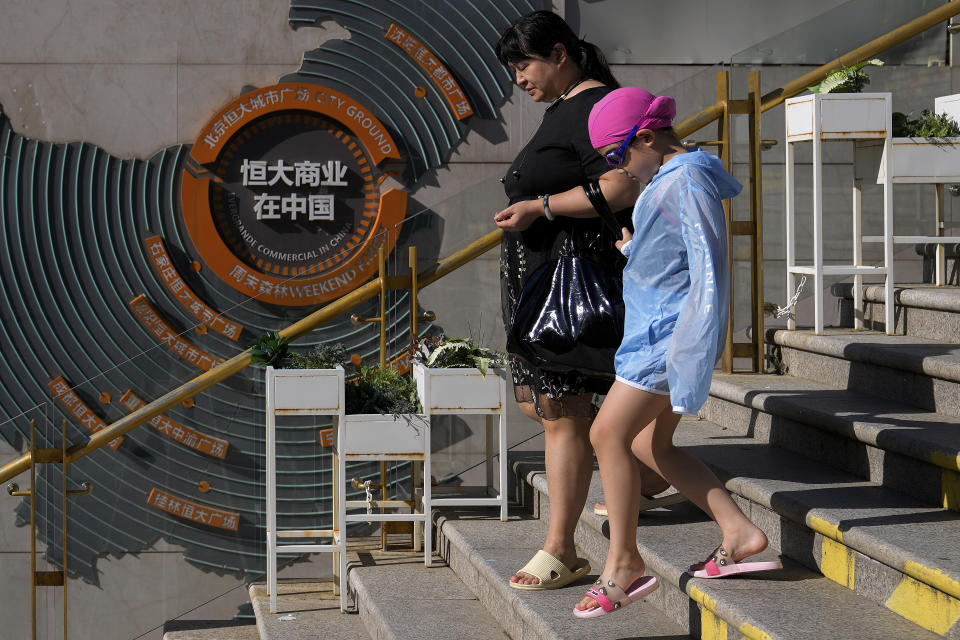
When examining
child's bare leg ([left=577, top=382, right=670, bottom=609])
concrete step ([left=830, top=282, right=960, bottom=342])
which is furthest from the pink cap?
concrete step ([left=830, top=282, right=960, bottom=342])

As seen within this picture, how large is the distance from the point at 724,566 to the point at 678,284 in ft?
2.19

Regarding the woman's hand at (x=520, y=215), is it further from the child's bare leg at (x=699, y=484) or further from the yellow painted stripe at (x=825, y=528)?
the yellow painted stripe at (x=825, y=528)

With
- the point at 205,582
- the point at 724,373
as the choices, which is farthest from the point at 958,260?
the point at 205,582

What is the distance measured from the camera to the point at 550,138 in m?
2.87

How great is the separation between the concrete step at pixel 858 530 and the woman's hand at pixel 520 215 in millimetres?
932

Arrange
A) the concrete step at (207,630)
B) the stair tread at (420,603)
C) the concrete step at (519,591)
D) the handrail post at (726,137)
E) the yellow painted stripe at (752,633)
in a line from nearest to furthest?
the yellow painted stripe at (752,633)
the concrete step at (519,591)
the stair tread at (420,603)
the concrete step at (207,630)
the handrail post at (726,137)

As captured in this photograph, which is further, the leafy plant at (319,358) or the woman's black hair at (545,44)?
the leafy plant at (319,358)

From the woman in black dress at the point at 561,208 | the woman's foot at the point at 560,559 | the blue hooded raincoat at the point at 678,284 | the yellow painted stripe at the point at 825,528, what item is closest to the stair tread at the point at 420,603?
the woman's foot at the point at 560,559

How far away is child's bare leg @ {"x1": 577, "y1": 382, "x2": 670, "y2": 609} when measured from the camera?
95.8 inches

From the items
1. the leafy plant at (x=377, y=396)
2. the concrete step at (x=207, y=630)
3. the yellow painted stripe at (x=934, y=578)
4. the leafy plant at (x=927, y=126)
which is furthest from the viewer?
the leafy plant at (x=927, y=126)

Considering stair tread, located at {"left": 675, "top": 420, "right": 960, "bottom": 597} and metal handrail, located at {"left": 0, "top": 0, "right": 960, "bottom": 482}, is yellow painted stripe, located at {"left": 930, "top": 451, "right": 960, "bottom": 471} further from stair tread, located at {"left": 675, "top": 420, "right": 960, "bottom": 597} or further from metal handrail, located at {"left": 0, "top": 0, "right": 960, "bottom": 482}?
metal handrail, located at {"left": 0, "top": 0, "right": 960, "bottom": 482}

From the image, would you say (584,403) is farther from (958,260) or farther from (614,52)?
(614,52)

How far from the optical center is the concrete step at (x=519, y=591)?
2609 millimetres

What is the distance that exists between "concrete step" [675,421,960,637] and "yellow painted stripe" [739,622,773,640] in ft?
1.05
